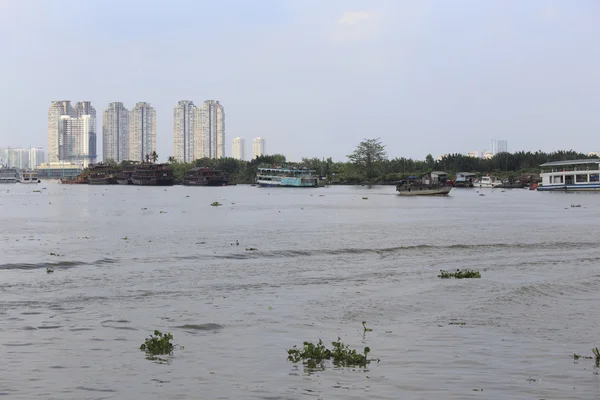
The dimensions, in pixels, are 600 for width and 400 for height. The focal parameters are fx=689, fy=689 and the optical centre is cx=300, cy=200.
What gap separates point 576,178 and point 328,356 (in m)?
128

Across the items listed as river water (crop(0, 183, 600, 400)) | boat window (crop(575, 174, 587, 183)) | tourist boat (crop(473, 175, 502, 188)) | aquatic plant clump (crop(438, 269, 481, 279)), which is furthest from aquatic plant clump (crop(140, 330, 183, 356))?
tourist boat (crop(473, 175, 502, 188))

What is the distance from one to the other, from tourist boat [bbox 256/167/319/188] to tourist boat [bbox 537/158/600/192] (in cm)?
6586

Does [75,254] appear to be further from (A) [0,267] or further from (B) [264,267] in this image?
(B) [264,267]

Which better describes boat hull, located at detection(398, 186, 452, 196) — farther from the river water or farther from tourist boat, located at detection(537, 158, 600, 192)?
the river water

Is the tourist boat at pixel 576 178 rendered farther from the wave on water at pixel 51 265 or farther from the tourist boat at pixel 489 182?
the wave on water at pixel 51 265

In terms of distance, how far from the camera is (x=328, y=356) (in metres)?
12.4

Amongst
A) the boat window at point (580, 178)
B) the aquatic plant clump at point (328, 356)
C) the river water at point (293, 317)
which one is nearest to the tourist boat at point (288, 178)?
the boat window at point (580, 178)

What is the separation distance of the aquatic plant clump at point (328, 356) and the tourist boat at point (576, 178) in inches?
4881

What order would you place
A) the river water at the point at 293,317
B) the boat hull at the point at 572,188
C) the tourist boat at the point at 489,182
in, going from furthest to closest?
the tourist boat at the point at 489,182
the boat hull at the point at 572,188
the river water at the point at 293,317

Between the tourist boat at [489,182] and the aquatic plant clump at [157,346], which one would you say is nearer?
the aquatic plant clump at [157,346]

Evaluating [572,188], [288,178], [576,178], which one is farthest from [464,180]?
[572,188]

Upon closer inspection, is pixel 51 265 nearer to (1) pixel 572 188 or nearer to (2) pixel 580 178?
(1) pixel 572 188

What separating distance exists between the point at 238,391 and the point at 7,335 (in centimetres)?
633

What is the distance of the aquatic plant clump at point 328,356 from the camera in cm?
1217
